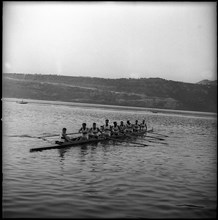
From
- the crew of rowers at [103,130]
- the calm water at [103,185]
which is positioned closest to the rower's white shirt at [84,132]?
the crew of rowers at [103,130]

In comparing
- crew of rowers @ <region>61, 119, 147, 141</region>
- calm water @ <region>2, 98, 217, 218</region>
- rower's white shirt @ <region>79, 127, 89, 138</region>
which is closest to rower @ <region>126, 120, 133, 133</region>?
crew of rowers @ <region>61, 119, 147, 141</region>

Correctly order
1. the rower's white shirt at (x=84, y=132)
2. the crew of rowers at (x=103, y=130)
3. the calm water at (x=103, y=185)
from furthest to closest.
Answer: the rower's white shirt at (x=84, y=132), the crew of rowers at (x=103, y=130), the calm water at (x=103, y=185)

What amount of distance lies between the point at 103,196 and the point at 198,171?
877 cm

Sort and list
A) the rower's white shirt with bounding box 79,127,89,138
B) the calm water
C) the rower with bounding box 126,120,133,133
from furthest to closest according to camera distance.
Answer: the rower with bounding box 126,120,133,133 → the rower's white shirt with bounding box 79,127,89,138 → the calm water

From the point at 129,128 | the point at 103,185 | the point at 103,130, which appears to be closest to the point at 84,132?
the point at 103,130

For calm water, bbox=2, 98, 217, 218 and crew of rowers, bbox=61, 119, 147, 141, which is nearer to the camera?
calm water, bbox=2, 98, 217, 218

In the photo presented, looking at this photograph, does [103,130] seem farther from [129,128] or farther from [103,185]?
[103,185]

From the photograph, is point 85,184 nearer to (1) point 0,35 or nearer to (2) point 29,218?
(2) point 29,218

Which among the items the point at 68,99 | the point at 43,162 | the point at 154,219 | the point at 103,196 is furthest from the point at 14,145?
the point at 68,99

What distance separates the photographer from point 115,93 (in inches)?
7219

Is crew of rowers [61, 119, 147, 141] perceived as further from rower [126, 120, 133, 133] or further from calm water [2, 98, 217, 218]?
calm water [2, 98, 217, 218]

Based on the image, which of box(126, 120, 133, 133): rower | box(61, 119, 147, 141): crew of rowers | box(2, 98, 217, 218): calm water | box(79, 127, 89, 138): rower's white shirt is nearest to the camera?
box(2, 98, 217, 218): calm water

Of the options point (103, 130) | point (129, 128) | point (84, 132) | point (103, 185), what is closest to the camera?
point (103, 185)

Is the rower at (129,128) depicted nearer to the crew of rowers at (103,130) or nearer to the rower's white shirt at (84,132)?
the crew of rowers at (103,130)
